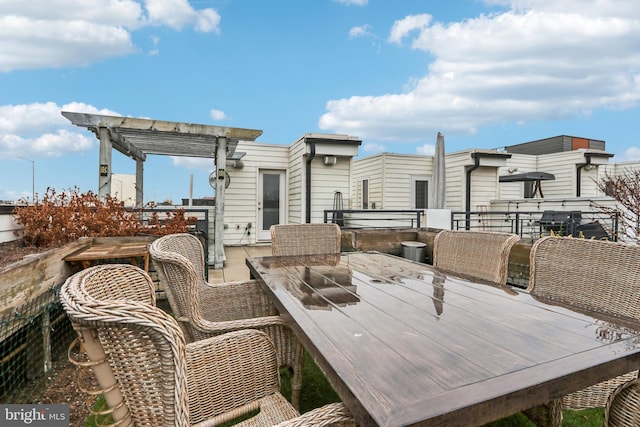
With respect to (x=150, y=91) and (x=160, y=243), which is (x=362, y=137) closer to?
(x=150, y=91)

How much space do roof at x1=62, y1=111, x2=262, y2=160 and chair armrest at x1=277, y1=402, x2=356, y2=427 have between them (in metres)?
4.89

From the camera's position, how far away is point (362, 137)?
24.0 feet

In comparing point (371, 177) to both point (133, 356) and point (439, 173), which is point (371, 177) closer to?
point (439, 173)

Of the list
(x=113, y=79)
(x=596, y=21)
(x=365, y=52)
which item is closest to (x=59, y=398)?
(x=113, y=79)

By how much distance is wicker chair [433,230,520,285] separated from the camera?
207 cm

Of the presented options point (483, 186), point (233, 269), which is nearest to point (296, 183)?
point (233, 269)

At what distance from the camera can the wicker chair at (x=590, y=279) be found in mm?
1403

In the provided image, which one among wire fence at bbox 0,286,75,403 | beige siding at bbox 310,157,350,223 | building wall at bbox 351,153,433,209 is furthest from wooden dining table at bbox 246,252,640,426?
building wall at bbox 351,153,433,209

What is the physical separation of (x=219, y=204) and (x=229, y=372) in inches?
183

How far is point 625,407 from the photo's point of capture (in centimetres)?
109

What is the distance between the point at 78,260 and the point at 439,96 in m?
14.1

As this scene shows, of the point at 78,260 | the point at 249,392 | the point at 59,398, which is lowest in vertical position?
the point at 59,398

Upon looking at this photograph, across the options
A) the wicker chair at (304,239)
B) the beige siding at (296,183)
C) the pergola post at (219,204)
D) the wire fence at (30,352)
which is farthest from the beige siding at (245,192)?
the wicker chair at (304,239)

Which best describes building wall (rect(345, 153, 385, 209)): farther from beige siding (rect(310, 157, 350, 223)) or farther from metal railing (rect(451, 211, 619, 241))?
metal railing (rect(451, 211, 619, 241))
